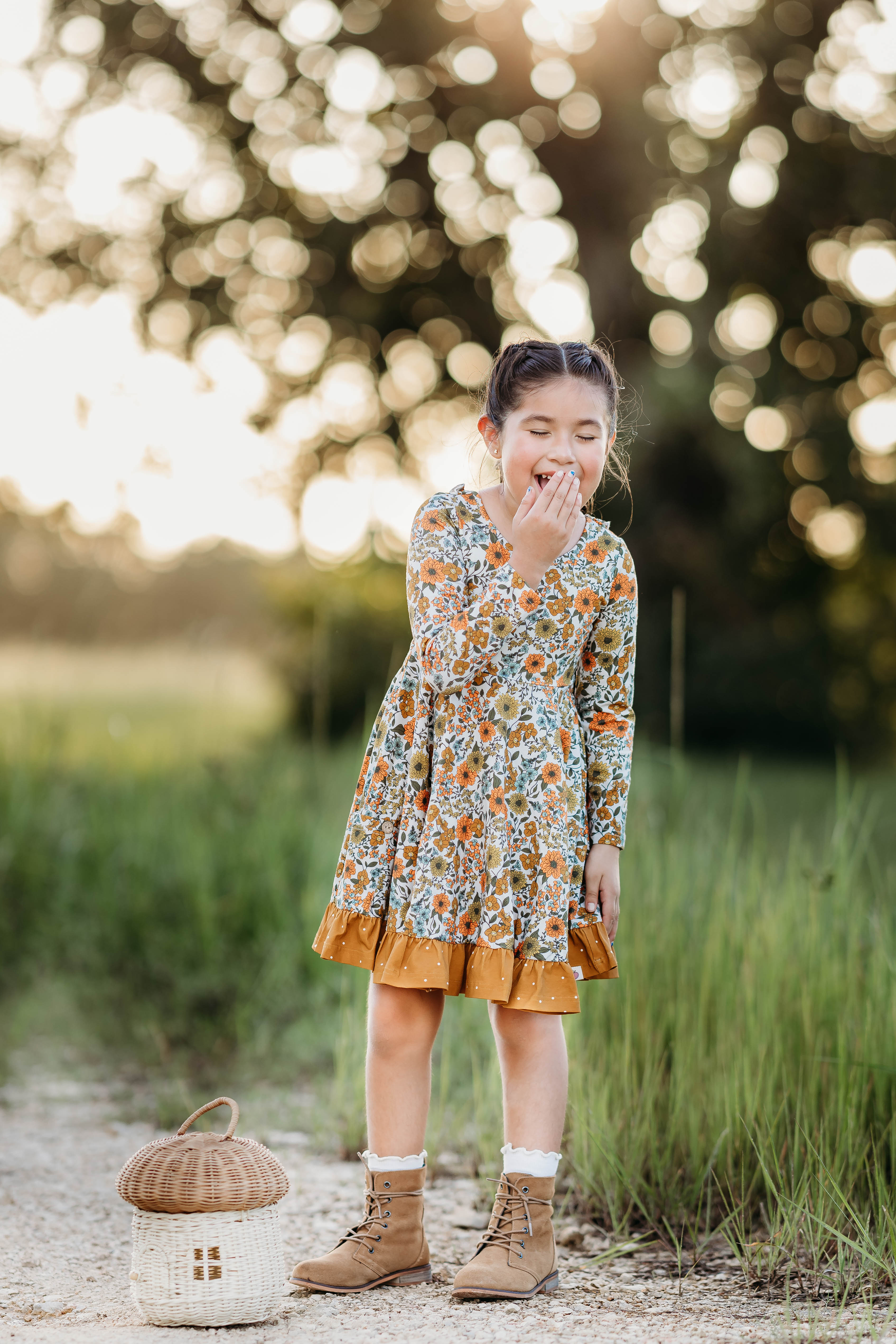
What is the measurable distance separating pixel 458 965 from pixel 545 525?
766 mm

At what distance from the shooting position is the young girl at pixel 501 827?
2141 mm

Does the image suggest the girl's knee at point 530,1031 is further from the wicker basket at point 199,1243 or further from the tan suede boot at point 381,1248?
the wicker basket at point 199,1243

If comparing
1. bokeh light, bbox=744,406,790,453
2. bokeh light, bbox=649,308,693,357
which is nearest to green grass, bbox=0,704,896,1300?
bokeh light, bbox=744,406,790,453

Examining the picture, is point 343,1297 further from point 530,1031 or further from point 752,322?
point 752,322

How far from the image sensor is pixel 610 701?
91.7 inches

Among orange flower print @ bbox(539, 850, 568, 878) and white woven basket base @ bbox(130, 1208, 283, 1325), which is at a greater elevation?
orange flower print @ bbox(539, 850, 568, 878)

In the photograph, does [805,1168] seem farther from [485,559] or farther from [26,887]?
[26,887]

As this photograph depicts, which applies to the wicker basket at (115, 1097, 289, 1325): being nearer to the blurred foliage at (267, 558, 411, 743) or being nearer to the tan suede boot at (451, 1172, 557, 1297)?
the tan suede boot at (451, 1172, 557, 1297)

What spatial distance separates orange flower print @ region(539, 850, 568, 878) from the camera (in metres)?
2.16

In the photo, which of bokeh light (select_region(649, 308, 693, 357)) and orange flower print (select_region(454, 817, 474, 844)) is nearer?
orange flower print (select_region(454, 817, 474, 844))

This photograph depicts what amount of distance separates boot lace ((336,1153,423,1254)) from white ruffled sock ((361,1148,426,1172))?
3 cm

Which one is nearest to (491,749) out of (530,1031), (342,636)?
(530,1031)

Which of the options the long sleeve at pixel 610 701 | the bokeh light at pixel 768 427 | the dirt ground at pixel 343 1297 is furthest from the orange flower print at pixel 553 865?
the bokeh light at pixel 768 427

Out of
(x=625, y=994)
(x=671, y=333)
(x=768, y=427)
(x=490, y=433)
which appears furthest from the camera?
(x=671, y=333)
